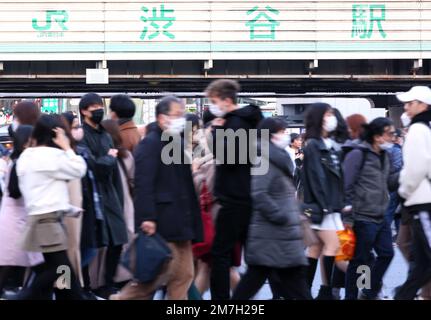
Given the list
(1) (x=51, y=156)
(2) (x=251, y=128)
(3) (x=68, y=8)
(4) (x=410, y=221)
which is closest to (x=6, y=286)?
(1) (x=51, y=156)

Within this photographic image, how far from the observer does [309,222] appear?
25.2 feet

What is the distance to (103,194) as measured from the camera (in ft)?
26.6

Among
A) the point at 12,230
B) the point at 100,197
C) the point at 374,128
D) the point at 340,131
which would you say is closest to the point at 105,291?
the point at 100,197

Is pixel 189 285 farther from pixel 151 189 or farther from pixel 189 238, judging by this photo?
pixel 151 189

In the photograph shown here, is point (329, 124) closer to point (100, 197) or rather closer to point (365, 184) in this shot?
point (365, 184)

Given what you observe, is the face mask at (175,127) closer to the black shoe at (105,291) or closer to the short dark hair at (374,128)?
the short dark hair at (374,128)

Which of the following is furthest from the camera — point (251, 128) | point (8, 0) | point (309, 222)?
point (8, 0)

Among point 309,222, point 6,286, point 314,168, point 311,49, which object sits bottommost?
point 6,286

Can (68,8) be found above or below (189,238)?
above

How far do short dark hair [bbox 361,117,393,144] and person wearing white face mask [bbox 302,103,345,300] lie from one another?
1.18 feet

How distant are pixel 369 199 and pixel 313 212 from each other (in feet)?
2.12

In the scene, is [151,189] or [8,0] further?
[8,0]

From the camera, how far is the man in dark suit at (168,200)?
6570 mm

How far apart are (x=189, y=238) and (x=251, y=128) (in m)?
1.12
